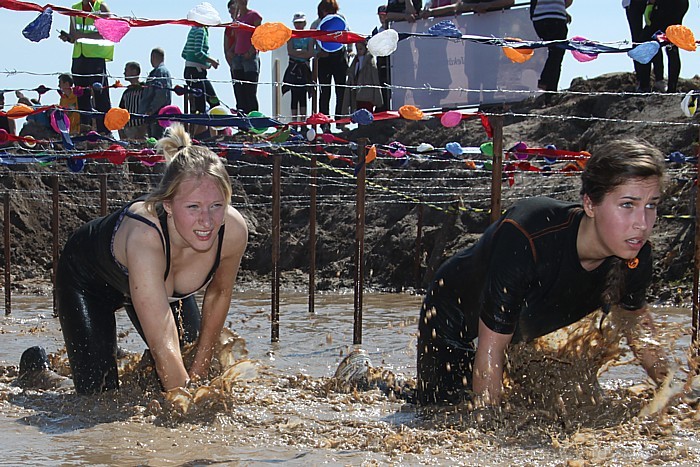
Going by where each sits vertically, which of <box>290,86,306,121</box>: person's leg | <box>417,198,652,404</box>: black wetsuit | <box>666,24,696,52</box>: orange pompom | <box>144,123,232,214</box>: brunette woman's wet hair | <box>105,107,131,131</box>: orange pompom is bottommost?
<box>417,198,652,404</box>: black wetsuit

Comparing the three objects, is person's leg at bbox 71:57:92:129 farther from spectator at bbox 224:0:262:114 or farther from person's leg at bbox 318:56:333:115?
person's leg at bbox 318:56:333:115

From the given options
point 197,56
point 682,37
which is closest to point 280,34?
point 682,37

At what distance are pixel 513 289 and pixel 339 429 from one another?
1.18 m

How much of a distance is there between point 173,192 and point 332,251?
1141 centimetres

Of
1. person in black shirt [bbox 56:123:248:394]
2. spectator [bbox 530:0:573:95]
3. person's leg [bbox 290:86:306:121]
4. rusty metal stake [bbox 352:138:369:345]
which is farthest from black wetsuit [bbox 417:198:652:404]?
person's leg [bbox 290:86:306:121]

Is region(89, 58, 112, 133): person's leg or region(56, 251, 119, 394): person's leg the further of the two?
region(89, 58, 112, 133): person's leg

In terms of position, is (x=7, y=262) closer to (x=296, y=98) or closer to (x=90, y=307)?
(x=296, y=98)

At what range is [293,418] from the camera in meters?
4.70

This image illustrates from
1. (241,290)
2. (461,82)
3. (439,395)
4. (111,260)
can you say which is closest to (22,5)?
(111,260)

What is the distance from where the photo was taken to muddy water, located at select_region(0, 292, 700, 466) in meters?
3.84

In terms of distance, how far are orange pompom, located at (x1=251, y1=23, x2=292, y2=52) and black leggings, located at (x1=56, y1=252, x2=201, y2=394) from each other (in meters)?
1.84

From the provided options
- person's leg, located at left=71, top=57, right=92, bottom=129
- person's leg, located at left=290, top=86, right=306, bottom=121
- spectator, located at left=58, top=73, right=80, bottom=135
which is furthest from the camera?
person's leg, located at left=290, top=86, right=306, bottom=121

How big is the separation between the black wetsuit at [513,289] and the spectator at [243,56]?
8.23 metres

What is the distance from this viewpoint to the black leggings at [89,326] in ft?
16.2
